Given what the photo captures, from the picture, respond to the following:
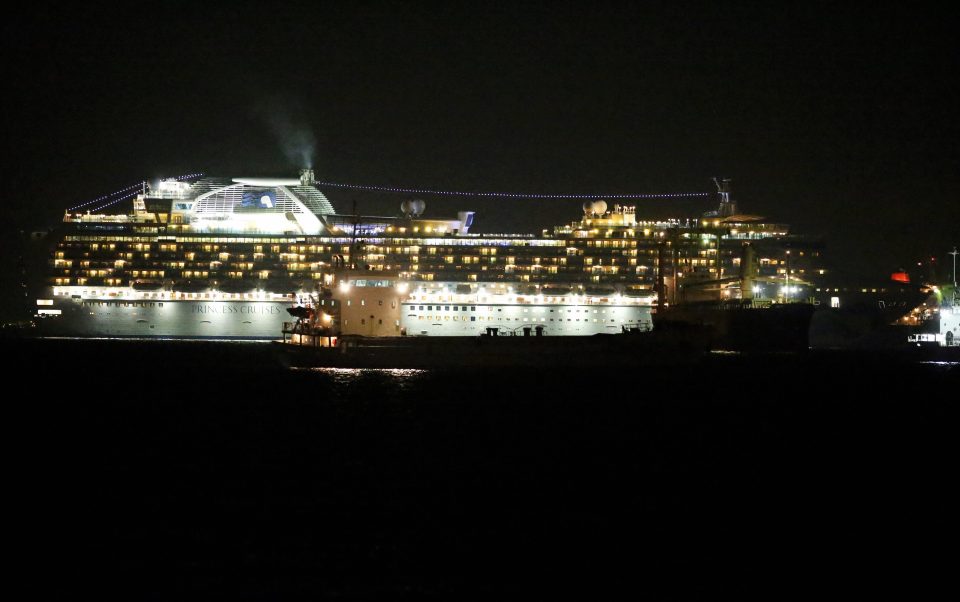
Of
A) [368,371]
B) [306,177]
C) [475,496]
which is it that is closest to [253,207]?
[306,177]

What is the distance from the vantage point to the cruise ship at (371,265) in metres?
74.0

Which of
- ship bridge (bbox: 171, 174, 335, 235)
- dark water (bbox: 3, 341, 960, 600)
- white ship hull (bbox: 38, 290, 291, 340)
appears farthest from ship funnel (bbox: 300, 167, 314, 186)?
dark water (bbox: 3, 341, 960, 600)

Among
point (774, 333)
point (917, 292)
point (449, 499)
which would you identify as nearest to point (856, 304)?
point (917, 292)

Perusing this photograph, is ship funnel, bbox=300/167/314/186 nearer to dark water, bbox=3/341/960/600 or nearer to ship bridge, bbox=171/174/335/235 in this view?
ship bridge, bbox=171/174/335/235

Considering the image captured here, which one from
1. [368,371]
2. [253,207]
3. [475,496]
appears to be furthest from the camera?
[253,207]

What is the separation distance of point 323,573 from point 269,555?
1.18m

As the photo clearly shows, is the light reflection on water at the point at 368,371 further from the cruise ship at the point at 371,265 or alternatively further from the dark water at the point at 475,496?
the cruise ship at the point at 371,265

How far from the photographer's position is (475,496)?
19016mm

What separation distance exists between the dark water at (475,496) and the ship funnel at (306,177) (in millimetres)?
48784

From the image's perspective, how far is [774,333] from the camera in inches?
2822

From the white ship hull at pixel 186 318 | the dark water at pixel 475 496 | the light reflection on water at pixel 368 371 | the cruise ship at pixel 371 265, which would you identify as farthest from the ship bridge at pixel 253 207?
the dark water at pixel 475 496

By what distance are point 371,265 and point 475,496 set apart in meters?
59.4

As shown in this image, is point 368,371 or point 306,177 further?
point 306,177

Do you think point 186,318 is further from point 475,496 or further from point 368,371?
point 475,496
